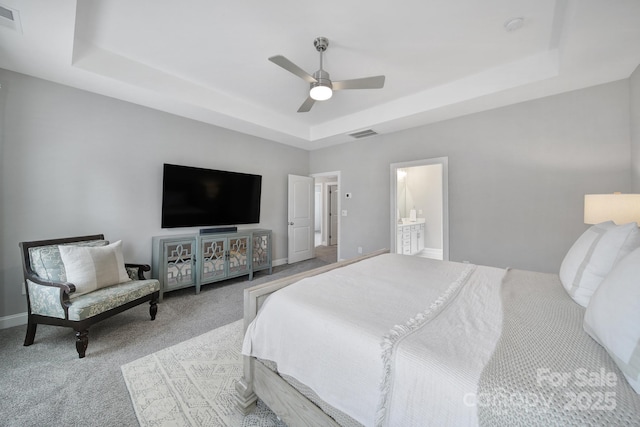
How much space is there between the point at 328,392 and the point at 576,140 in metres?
3.75

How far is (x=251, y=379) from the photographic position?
142 centimetres

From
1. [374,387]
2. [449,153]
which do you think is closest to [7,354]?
[374,387]

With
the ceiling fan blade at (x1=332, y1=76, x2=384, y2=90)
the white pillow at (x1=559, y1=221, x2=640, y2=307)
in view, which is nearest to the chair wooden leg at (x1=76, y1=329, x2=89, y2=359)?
the ceiling fan blade at (x1=332, y1=76, x2=384, y2=90)

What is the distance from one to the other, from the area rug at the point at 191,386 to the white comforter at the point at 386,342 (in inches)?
18.4

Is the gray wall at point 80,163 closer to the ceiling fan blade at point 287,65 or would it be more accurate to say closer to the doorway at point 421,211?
the ceiling fan blade at point 287,65

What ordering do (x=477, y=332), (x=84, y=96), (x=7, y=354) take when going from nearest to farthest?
(x=477, y=332), (x=7, y=354), (x=84, y=96)

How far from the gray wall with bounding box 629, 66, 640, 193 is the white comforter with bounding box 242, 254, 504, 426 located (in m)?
2.29

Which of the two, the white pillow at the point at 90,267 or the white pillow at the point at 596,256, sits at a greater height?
the white pillow at the point at 596,256

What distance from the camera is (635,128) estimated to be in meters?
2.38

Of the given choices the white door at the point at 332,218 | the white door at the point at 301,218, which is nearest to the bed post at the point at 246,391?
the white door at the point at 301,218

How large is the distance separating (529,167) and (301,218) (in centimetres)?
390

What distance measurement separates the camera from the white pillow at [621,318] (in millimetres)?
682

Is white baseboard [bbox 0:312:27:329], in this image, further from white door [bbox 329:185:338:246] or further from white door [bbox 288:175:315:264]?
white door [bbox 329:185:338:246]

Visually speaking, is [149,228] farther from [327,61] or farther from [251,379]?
[327,61]
